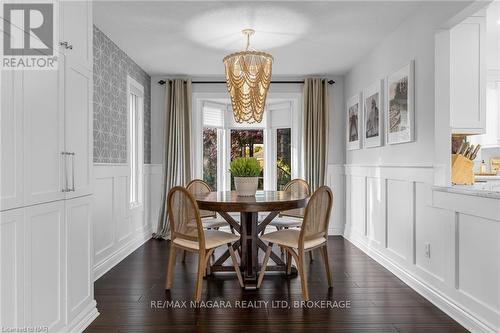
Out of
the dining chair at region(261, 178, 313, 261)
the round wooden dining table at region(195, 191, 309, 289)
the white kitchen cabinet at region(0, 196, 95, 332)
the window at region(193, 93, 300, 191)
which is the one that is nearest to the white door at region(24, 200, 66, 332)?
the white kitchen cabinet at region(0, 196, 95, 332)

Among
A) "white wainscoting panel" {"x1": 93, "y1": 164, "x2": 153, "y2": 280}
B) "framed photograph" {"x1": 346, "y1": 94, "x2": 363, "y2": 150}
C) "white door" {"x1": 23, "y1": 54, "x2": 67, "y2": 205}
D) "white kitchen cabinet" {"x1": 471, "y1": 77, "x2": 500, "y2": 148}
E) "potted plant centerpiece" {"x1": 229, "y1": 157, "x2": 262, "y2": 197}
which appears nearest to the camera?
"white door" {"x1": 23, "y1": 54, "x2": 67, "y2": 205}

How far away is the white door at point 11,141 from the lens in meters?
1.63

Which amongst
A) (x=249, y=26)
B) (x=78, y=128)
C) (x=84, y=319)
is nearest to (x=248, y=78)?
(x=249, y=26)

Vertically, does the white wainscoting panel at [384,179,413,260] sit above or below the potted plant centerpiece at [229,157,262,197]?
below

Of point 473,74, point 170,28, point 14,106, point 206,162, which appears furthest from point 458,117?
point 206,162

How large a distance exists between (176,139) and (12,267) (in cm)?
375

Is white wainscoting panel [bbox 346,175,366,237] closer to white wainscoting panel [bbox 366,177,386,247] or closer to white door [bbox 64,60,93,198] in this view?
white wainscoting panel [bbox 366,177,386,247]

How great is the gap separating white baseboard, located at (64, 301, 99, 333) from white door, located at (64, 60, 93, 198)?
32.0 inches

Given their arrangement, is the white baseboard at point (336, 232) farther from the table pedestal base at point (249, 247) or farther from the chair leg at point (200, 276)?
the chair leg at point (200, 276)

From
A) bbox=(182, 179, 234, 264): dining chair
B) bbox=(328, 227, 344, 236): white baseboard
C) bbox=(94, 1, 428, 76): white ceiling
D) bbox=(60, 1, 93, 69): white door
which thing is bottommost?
bbox=(328, 227, 344, 236): white baseboard

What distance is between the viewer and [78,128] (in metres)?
2.33

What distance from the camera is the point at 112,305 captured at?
9.09 feet

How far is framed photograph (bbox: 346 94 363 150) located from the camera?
190 inches

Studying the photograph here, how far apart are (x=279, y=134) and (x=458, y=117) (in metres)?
3.52
